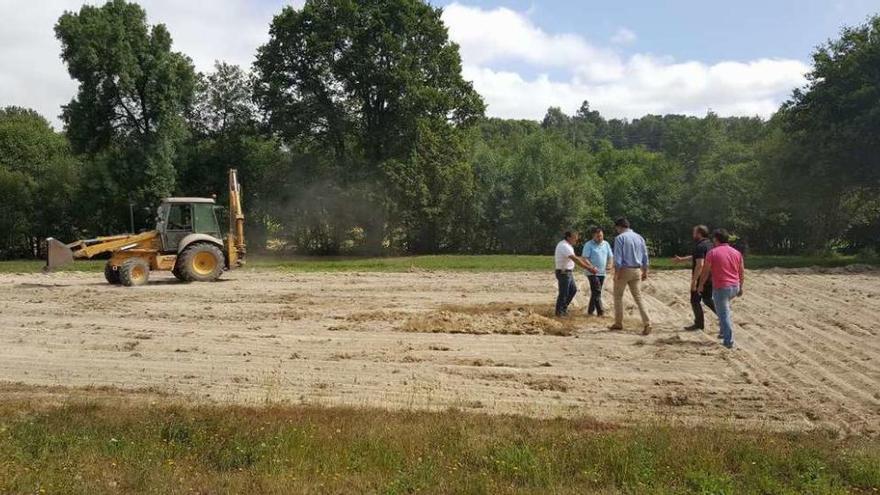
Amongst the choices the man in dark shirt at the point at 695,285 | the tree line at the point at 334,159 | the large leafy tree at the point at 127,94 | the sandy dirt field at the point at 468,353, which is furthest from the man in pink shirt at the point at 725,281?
the large leafy tree at the point at 127,94

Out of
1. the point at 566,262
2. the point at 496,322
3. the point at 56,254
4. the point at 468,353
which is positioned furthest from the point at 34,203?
the point at 468,353

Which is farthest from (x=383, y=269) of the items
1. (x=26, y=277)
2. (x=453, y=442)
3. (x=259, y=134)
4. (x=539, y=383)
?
(x=453, y=442)

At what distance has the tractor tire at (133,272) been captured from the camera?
21.0 metres

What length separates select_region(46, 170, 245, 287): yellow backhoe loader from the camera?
837 inches

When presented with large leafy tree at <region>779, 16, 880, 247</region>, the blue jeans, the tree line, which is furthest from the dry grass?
the tree line

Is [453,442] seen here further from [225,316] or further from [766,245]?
[766,245]

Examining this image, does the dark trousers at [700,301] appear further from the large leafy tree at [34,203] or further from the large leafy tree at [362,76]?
the large leafy tree at [34,203]

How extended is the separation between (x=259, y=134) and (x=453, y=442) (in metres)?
36.0

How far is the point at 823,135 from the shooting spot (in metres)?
28.3

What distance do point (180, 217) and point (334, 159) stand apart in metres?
18.3

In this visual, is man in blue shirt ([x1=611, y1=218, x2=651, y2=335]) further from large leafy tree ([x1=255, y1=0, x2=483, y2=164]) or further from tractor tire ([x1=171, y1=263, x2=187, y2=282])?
large leafy tree ([x1=255, y1=0, x2=483, y2=164])

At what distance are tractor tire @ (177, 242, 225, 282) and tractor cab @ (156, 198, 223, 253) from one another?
0.56 meters

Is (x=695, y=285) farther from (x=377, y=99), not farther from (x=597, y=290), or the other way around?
(x=377, y=99)

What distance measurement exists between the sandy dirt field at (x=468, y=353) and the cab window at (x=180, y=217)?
348cm
